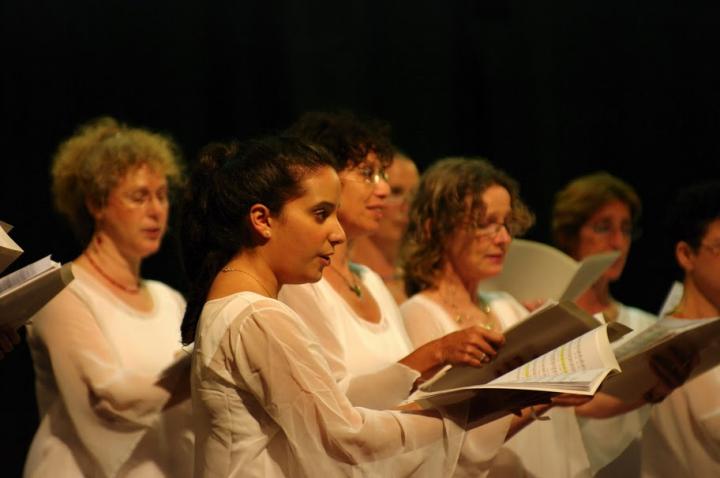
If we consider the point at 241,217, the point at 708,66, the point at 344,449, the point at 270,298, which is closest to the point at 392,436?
the point at 344,449

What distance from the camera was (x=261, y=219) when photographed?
216 cm

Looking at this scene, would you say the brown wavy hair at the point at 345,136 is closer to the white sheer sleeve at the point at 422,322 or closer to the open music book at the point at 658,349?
the white sheer sleeve at the point at 422,322

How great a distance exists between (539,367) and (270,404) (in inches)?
20.1

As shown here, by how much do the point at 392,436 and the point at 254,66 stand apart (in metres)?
2.71

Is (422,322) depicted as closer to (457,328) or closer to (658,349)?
(457,328)

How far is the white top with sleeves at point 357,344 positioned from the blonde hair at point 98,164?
2.87ft

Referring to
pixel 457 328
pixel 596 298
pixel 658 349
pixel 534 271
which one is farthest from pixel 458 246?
pixel 596 298

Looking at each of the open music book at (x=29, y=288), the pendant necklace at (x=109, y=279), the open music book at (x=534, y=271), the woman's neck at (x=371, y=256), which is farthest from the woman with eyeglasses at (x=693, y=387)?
the open music book at (x=29, y=288)

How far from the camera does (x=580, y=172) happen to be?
17.2 ft

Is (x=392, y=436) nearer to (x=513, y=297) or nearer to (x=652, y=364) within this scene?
(x=652, y=364)

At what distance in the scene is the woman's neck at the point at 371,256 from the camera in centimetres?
416

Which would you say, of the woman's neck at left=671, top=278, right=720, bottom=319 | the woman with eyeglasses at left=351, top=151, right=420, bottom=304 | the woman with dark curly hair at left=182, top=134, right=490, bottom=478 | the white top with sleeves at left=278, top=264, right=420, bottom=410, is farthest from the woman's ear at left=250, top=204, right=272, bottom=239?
the woman with eyeglasses at left=351, top=151, right=420, bottom=304

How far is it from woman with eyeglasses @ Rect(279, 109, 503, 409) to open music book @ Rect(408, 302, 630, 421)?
0.14 ft

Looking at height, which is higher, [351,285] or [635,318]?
[351,285]
